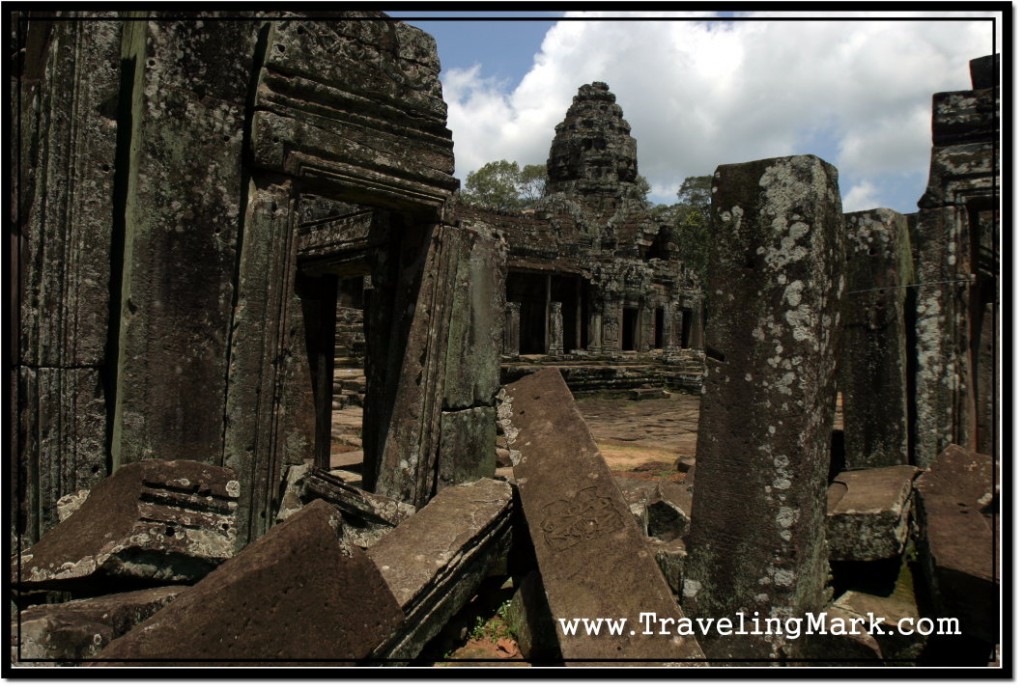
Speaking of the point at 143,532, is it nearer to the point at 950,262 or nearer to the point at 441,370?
the point at 441,370

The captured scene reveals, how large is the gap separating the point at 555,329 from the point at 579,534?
2178 centimetres

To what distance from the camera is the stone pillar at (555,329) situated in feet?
82.1

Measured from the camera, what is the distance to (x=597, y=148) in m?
30.6

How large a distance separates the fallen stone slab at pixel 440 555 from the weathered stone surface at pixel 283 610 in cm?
48

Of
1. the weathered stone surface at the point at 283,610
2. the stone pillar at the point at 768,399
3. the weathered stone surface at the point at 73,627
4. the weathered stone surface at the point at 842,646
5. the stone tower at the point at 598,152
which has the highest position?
the stone tower at the point at 598,152

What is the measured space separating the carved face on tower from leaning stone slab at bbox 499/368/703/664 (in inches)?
1052

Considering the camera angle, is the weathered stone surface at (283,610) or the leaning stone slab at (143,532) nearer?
the weathered stone surface at (283,610)

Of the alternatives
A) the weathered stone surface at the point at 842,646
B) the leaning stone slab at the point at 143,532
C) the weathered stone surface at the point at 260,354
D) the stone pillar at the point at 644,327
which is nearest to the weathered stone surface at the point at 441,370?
the weathered stone surface at the point at 260,354

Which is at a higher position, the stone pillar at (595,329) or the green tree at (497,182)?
the green tree at (497,182)

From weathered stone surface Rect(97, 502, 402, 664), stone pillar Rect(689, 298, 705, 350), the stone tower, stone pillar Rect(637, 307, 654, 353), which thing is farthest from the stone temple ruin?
the stone tower

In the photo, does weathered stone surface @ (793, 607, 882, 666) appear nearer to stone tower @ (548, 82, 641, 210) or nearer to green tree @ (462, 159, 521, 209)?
stone tower @ (548, 82, 641, 210)

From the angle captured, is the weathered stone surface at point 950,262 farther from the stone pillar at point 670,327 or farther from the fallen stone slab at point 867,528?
the stone pillar at point 670,327

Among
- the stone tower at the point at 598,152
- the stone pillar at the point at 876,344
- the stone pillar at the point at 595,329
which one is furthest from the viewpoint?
the stone tower at the point at 598,152

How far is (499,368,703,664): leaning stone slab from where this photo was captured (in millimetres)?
3131
